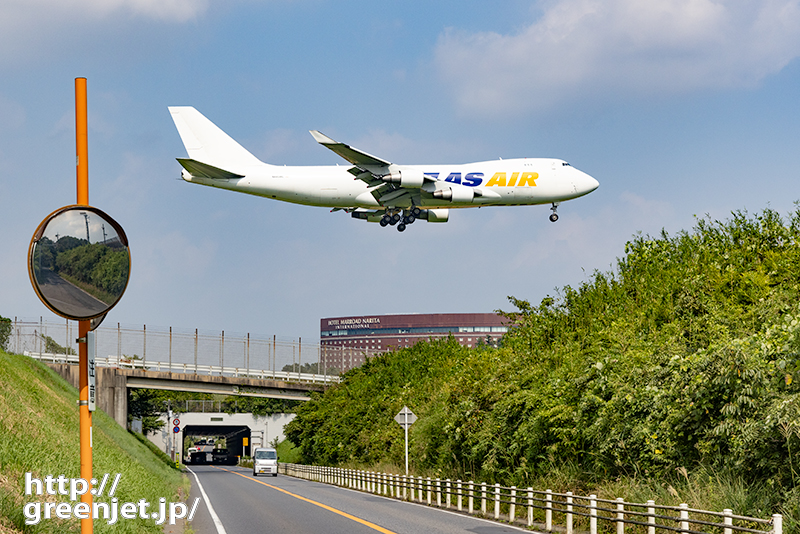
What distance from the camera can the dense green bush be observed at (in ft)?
46.9

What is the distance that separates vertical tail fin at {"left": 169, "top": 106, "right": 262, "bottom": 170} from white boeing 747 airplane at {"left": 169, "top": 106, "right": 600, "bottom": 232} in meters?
4.11

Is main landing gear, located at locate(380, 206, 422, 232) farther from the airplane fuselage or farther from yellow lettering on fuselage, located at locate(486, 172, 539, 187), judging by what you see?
yellow lettering on fuselage, located at locate(486, 172, 539, 187)

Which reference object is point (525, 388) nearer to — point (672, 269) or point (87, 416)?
point (672, 269)

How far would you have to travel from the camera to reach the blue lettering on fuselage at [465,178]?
3550cm

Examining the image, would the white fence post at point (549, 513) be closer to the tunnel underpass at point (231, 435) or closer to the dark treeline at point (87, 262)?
the dark treeline at point (87, 262)

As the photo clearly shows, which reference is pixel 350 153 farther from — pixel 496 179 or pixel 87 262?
pixel 87 262

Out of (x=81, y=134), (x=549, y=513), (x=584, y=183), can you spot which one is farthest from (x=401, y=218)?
(x=81, y=134)

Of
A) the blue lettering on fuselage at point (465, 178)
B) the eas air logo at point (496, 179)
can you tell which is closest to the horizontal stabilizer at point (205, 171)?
the blue lettering on fuselage at point (465, 178)

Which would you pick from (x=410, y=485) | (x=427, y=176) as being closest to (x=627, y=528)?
(x=410, y=485)

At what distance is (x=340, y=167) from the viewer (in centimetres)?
3709

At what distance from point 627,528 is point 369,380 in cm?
4288

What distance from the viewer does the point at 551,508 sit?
655 inches

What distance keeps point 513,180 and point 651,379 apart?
18.8 m

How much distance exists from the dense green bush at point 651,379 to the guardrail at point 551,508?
1242mm
